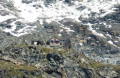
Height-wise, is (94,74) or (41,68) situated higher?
(41,68)

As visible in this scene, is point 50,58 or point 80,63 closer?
point 50,58

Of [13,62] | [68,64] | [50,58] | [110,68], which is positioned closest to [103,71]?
[110,68]

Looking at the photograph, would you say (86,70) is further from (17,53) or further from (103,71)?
(17,53)

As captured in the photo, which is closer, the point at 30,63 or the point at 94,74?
the point at 30,63

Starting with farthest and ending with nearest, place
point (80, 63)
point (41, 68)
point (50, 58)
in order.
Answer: point (80, 63)
point (50, 58)
point (41, 68)

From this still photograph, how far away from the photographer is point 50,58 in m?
90.4

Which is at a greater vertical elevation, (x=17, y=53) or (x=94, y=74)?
(x=17, y=53)

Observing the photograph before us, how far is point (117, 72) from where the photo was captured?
9762cm

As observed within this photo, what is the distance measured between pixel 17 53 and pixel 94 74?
35.3m

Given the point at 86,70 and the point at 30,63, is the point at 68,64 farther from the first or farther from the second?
the point at 30,63

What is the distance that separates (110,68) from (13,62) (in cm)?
4535

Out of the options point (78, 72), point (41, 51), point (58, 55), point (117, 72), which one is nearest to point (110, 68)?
point (117, 72)

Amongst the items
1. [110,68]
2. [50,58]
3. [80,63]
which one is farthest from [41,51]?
[110,68]

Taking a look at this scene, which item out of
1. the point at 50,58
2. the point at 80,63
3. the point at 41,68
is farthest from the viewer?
the point at 80,63
